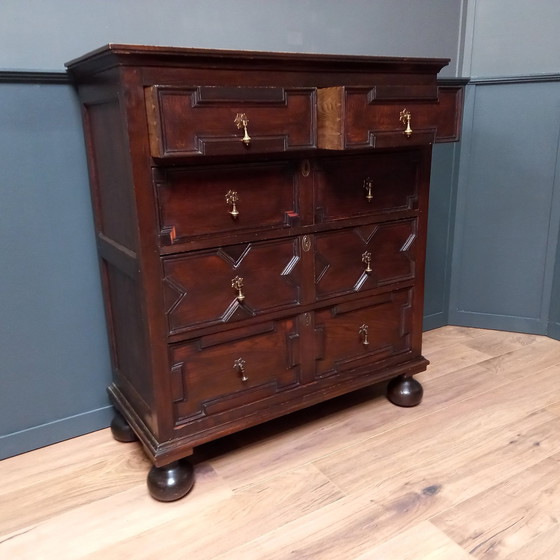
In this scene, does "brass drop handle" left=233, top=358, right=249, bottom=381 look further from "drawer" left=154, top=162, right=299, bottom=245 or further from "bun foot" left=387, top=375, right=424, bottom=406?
"bun foot" left=387, top=375, right=424, bottom=406

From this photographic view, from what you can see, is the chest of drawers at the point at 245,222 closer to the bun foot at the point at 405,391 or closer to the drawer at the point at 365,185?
the drawer at the point at 365,185

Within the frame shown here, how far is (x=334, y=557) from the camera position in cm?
124

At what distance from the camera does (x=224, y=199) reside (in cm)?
131

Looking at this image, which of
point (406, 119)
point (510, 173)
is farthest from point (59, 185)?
point (510, 173)

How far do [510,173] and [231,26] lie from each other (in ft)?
4.18

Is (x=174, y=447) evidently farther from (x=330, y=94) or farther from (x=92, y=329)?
(x=330, y=94)

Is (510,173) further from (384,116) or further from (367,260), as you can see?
(384,116)

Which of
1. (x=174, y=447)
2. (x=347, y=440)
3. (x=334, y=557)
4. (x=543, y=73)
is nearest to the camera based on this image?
(x=334, y=557)

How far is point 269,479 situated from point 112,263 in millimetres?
721

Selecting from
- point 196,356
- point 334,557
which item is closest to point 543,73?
point 196,356

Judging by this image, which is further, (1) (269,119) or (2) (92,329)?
(2) (92,329)

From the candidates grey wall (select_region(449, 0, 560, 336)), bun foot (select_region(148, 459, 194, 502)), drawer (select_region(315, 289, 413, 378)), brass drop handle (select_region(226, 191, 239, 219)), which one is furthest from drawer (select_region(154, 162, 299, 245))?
grey wall (select_region(449, 0, 560, 336))

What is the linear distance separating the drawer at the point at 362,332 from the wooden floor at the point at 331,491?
0.23m

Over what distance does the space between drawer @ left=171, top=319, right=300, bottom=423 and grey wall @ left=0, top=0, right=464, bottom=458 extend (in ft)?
1.50
